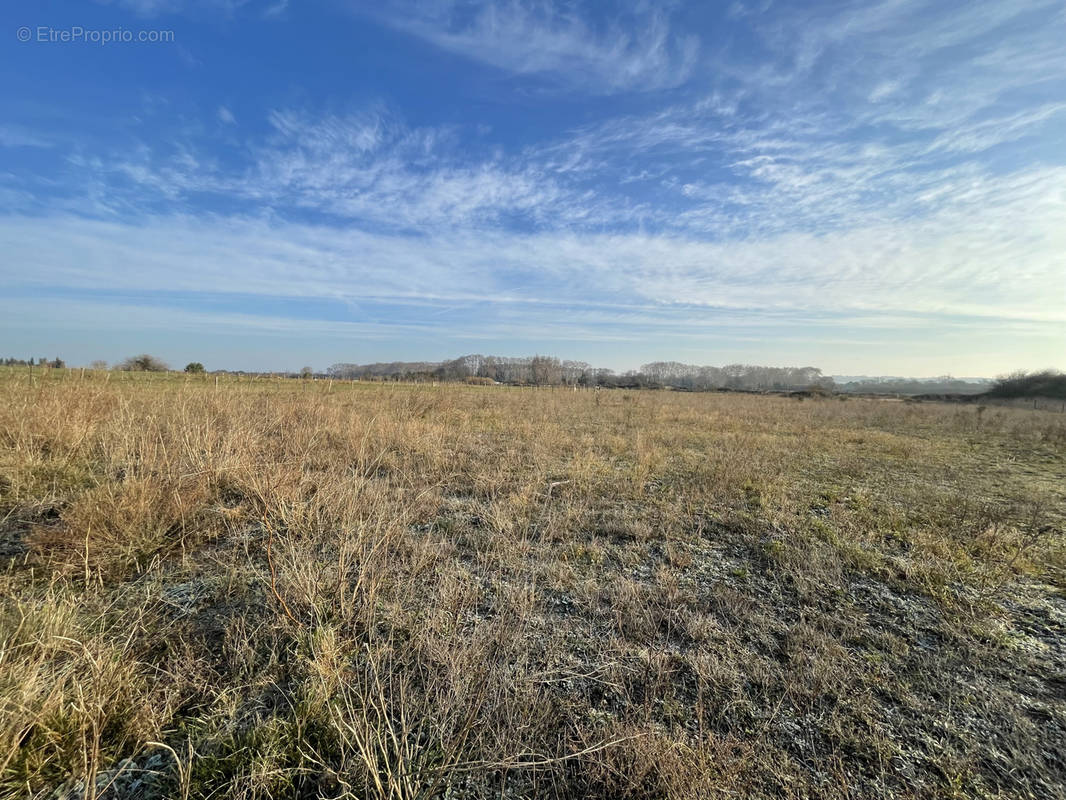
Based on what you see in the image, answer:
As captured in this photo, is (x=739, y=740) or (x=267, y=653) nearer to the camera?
(x=739, y=740)

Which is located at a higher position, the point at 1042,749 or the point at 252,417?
the point at 252,417

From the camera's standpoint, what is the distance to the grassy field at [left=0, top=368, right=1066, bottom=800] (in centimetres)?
162

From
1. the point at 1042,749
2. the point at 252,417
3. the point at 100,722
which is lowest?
the point at 1042,749

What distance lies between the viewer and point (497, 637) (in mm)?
2365

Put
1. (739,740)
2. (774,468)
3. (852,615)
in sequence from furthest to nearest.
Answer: (774,468) → (852,615) → (739,740)

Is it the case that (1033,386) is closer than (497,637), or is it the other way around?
(497,637)

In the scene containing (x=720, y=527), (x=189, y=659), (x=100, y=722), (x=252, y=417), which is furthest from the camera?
(x=252, y=417)

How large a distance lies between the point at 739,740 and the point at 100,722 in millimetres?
2765

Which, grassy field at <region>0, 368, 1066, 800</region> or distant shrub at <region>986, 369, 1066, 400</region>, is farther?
distant shrub at <region>986, 369, 1066, 400</region>

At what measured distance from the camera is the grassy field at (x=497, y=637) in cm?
162

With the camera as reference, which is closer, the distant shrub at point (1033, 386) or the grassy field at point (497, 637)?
the grassy field at point (497, 637)

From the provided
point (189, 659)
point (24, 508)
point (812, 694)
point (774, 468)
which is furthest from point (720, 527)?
point (24, 508)

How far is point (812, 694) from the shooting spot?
2094 mm

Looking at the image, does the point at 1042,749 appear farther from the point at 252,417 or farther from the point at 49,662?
the point at 252,417
